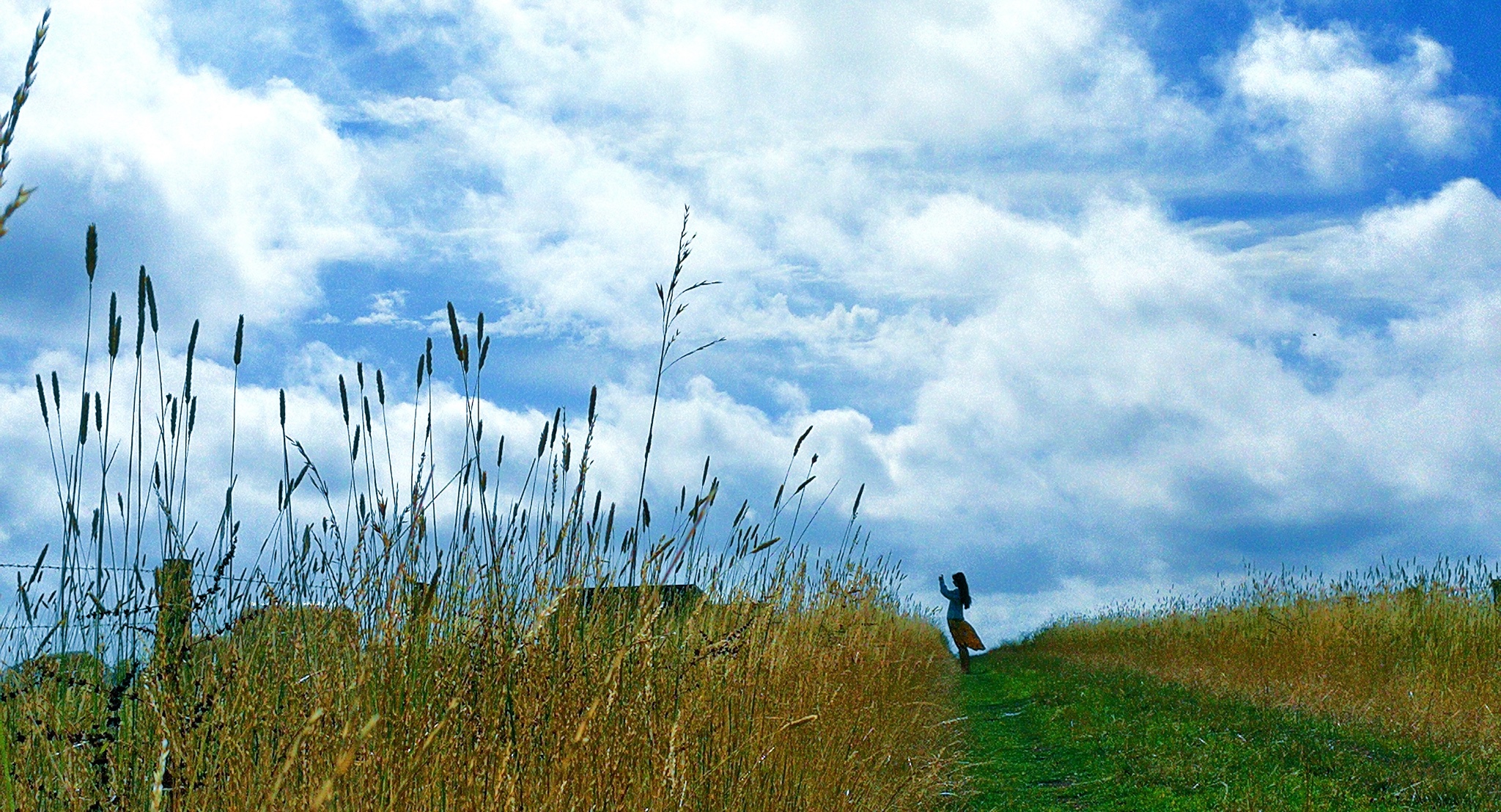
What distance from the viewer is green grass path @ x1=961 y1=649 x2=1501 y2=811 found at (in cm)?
507

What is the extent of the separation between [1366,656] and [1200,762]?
508cm

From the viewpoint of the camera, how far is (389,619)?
2037 mm

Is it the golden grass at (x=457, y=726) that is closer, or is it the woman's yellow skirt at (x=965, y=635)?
the golden grass at (x=457, y=726)

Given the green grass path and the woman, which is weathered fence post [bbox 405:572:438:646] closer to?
the green grass path

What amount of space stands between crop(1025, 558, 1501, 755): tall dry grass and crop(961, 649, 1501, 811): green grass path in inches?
25.3

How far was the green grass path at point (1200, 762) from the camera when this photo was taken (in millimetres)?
5066

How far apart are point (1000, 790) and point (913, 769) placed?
1.25m

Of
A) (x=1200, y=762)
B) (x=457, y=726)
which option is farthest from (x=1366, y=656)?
(x=457, y=726)

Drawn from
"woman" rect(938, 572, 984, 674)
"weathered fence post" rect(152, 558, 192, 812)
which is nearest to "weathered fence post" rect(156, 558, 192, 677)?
"weathered fence post" rect(152, 558, 192, 812)

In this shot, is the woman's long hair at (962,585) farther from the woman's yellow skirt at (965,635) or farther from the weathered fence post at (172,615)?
the weathered fence post at (172,615)

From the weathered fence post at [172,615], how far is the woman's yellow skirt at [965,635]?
43.8 feet

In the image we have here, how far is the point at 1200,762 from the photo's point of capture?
601 cm

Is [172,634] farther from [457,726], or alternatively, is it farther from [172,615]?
[457,726]

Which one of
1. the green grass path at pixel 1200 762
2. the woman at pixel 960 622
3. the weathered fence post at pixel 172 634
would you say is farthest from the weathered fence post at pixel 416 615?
the woman at pixel 960 622
